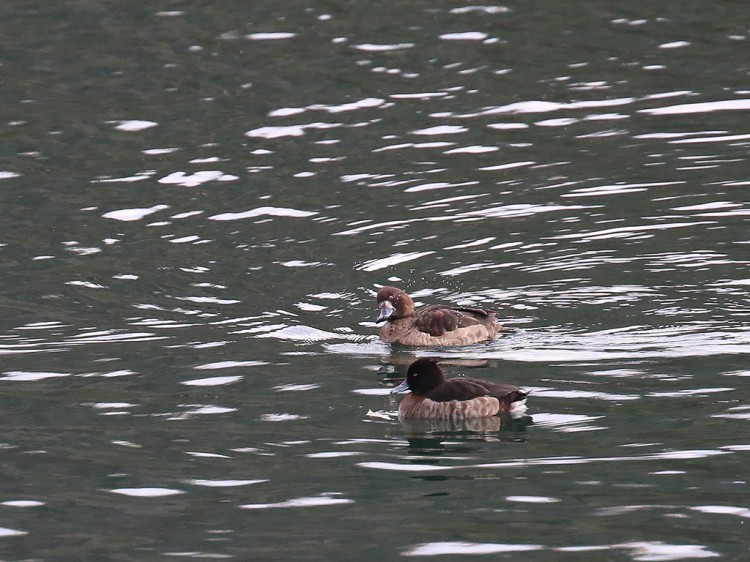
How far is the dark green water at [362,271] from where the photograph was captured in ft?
33.9

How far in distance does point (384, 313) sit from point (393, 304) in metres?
0.15

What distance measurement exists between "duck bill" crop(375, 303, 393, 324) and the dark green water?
362 millimetres

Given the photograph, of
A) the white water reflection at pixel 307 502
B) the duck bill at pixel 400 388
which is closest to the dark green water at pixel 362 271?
the white water reflection at pixel 307 502

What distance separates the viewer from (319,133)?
22.9 m

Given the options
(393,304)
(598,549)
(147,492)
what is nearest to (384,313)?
(393,304)

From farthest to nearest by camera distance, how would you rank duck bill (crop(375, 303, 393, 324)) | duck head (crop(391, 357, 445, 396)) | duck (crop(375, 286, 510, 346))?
duck bill (crop(375, 303, 393, 324)), duck (crop(375, 286, 510, 346)), duck head (crop(391, 357, 445, 396))

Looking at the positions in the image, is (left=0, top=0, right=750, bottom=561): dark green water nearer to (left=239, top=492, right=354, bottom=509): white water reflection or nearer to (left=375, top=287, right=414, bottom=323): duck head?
(left=239, top=492, right=354, bottom=509): white water reflection

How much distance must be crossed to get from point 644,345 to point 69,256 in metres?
8.00

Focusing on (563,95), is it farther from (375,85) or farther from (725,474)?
(725,474)

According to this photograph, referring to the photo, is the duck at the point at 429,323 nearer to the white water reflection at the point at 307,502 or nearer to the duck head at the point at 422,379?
the duck head at the point at 422,379

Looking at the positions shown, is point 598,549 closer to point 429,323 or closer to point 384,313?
point 429,323

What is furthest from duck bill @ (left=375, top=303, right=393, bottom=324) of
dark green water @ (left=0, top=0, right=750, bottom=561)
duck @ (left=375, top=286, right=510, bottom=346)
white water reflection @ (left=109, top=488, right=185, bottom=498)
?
white water reflection @ (left=109, top=488, right=185, bottom=498)

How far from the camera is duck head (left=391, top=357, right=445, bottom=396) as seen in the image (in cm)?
1314

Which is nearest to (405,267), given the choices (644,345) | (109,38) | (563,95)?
(644,345)
